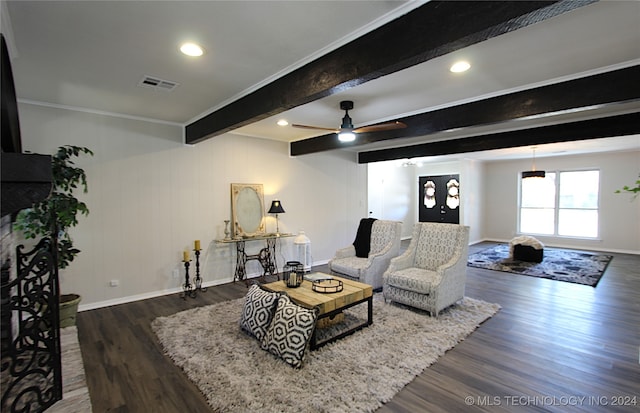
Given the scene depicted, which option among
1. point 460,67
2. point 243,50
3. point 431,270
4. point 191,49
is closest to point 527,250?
point 431,270

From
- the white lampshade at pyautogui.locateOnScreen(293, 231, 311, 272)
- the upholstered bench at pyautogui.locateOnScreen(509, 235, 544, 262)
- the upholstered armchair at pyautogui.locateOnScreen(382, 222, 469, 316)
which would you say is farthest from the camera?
the upholstered bench at pyautogui.locateOnScreen(509, 235, 544, 262)

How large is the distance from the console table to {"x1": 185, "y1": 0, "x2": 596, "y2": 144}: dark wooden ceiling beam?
2822 mm

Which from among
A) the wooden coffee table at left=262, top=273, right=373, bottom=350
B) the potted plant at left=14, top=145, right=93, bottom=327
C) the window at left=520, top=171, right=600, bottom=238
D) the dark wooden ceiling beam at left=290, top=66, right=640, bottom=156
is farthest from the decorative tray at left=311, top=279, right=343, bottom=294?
the window at left=520, top=171, right=600, bottom=238

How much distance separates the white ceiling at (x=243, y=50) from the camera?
186cm

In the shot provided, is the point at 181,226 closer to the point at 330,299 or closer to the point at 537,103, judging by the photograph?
the point at 330,299

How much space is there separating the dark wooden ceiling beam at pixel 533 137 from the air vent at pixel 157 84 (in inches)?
181

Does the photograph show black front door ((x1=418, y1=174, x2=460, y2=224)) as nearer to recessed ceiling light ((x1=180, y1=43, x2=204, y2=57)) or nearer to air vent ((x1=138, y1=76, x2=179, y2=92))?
air vent ((x1=138, y1=76, x2=179, y2=92))

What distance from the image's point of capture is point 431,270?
4281 millimetres

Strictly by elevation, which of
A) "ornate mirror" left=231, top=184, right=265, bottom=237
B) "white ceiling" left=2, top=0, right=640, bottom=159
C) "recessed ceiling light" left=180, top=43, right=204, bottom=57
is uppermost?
"white ceiling" left=2, top=0, right=640, bottom=159

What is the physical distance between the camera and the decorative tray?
332 centimetres

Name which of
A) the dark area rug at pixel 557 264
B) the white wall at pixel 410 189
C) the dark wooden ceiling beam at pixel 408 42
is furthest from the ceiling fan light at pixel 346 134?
the white wall at pixel 410 189

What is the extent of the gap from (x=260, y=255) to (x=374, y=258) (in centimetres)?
203

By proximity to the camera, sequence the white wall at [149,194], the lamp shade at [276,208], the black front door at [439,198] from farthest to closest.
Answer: the black front door at [439,198], the lamp shade at [276,208], the white wall at [149,194]

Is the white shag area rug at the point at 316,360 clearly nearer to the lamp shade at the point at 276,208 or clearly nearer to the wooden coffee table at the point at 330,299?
the wooden coffee table at the point at 330,299
